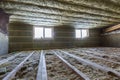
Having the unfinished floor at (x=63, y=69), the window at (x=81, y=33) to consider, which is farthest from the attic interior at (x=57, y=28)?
the unfinished floor at (x=63, y=69)

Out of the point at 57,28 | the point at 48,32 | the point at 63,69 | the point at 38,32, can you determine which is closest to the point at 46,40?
the point at 48,32

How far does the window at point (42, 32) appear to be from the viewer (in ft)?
19.4

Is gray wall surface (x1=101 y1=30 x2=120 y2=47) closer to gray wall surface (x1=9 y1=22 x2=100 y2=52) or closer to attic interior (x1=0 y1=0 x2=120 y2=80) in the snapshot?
attic interior (x1=0 y1=0 x2=120 y2=80)

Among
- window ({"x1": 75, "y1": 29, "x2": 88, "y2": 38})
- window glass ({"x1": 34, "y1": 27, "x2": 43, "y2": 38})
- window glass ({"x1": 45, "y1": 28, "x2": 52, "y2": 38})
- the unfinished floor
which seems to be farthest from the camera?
window ({"x1": 75, "y1": 29, "x2": 88, "y2": 38})

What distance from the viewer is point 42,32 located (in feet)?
19.8

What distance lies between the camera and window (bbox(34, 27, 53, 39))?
5.91 meters

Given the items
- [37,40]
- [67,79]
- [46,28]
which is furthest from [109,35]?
[67,79]

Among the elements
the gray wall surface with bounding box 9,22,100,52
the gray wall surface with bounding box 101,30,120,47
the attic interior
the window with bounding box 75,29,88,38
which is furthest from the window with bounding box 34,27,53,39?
the gray wall surface with bounding box 101,30,120,47

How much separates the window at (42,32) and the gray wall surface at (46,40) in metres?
0.25

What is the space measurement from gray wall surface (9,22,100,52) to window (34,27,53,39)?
25 centimetres

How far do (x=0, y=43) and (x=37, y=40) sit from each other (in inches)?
101

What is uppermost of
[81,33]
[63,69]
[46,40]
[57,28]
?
[57,28]

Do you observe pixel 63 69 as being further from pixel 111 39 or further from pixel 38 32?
pixel 111 39

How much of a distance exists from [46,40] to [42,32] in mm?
537
